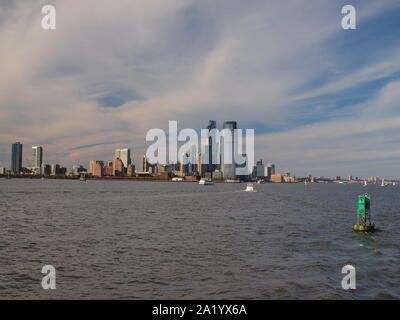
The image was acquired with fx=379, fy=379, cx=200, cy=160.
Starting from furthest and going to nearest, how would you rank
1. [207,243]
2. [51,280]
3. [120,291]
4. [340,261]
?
[207,243] → [340,261] → [51,280] → [120,291]

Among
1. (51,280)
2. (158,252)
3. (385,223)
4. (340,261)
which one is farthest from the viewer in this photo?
(385,223)

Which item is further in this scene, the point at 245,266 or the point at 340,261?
the point at 340,261

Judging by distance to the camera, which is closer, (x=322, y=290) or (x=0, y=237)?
(x=322, y=290)

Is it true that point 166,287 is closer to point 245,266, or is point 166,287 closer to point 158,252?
point 245,266

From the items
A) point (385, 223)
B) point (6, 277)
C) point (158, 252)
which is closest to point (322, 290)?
point (158, 252)

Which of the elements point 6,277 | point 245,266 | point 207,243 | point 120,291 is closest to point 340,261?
point 245,266
